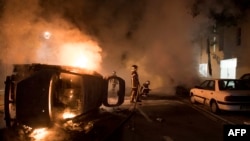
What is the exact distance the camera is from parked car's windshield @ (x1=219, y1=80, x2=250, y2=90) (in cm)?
1452

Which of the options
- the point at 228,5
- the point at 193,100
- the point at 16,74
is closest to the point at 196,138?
the point at 16,74

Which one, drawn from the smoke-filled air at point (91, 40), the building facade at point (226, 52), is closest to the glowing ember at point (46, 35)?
the smoke-filled air at point (91, 40)

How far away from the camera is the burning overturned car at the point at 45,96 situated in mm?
7586

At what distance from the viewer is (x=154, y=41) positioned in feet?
83.5

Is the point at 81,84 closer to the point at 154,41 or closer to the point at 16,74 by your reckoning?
the point at 16,74

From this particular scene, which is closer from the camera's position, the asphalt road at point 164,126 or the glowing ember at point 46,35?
the asphalt road at point 164,126

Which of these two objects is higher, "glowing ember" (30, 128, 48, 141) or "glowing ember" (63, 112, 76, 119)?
"glowing ember" (63, 112, 76, 119)

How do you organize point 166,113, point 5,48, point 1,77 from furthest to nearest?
1. point 1,77
2. point 5,48
3. point 166,113

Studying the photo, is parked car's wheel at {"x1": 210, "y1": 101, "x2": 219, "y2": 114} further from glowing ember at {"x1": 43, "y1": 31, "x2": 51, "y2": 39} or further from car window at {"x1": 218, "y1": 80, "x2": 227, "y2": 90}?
glowing ember at {"x1": 43, "y1": 31, "x2": 51, "y2": 39}

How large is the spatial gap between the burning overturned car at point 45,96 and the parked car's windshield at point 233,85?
20.1 feet

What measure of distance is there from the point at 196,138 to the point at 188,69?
52.2 ft

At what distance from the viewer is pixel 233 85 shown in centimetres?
1484

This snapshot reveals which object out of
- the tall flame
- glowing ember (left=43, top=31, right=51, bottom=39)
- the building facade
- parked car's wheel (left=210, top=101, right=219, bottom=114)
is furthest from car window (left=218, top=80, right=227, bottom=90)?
glowing ember (left=43, top=31, right=51, bottom=39)

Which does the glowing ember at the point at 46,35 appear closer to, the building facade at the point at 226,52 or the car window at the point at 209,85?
the car window at the point at 209,85
